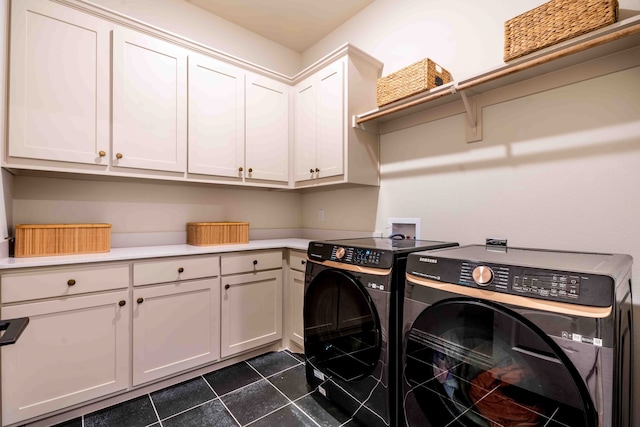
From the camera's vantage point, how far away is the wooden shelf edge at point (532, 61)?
1125mm

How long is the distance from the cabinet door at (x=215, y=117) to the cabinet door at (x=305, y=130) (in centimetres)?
50

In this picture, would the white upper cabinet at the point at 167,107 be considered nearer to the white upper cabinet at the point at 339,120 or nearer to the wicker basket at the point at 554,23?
the white upper cabinet at the point at 339,120

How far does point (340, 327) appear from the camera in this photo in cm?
163

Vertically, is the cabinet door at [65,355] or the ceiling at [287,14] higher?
the ceiling at [287,14]

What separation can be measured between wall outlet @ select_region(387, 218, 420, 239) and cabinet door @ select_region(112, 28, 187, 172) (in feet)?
5.35

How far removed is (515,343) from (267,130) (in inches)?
91.6

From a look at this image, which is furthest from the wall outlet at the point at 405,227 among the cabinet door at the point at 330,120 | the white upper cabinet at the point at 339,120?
the cabinet door at the point at 330,120

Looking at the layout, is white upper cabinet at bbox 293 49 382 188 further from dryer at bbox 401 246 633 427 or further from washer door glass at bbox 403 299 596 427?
washer door glass at bbox 403 299 596 427

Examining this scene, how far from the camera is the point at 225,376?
2078 mm

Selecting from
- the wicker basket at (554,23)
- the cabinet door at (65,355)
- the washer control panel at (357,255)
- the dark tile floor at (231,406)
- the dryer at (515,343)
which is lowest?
the dark tile floor at (231,406)

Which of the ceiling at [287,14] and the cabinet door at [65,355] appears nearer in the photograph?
the cabinet door at [65,355]

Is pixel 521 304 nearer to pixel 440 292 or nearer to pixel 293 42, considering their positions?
pixel 440 292

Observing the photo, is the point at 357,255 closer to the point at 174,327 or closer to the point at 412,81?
the point at 412,81

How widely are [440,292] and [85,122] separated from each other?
7.27 ft
